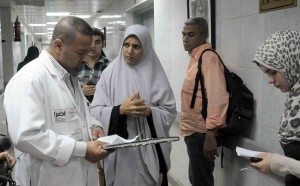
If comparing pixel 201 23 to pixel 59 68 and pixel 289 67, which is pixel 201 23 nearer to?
pixel 289 67

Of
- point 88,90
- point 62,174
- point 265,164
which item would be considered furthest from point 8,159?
point 88,90

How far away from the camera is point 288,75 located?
4.85 feet

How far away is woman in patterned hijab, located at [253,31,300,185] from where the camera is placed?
1.46 m

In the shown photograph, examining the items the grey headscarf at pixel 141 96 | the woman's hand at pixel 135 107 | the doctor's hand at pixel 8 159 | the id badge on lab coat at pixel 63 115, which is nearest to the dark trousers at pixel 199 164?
the grey headscarf at pixel 141 96

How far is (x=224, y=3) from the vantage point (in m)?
2.70

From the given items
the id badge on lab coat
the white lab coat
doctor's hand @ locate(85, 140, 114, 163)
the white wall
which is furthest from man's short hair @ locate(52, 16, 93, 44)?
the white wall

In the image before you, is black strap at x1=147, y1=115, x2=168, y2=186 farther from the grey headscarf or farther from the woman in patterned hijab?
the woman in patterned hijab


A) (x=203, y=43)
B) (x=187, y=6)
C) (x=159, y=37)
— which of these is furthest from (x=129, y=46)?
(x=159, y=37)

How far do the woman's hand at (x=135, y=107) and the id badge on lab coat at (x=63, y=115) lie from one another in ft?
1.73

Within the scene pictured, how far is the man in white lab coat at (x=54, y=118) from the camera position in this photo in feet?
4.36

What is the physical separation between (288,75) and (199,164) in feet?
4.47

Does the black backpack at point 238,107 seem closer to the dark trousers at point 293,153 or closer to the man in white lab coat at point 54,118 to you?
the dark trousers at point 293,153

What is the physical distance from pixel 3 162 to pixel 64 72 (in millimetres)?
488

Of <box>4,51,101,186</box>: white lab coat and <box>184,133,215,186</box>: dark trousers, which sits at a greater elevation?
<box>4,51,101,186</box>: white lab coat
